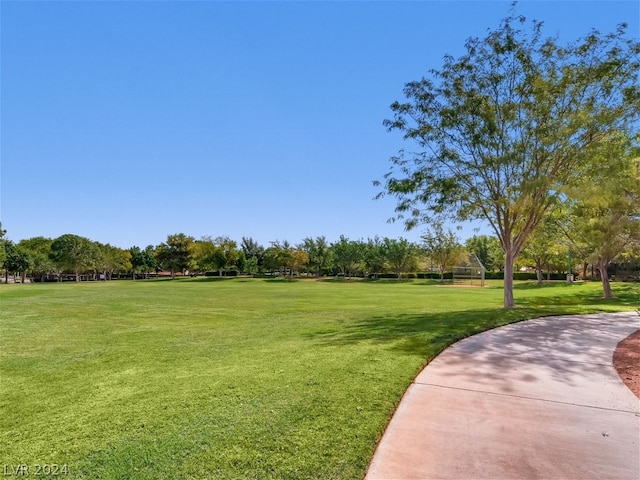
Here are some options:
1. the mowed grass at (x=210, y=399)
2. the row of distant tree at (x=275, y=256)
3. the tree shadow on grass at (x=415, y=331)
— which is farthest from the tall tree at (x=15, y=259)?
the tree shadow on grass at (x=415, y=331)

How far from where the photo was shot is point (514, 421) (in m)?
4.17

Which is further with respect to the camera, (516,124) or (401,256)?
(401,256)

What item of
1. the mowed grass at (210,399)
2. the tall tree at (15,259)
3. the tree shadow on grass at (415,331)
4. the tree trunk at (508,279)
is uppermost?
the tall tree at (15,259)

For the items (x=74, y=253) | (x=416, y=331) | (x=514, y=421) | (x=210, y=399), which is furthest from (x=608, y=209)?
(x=74, y=253)

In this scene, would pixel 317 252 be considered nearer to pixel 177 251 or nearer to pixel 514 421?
pixel 177 251

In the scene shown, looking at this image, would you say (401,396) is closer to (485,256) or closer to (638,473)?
(638,473)

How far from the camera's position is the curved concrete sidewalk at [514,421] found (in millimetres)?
3289

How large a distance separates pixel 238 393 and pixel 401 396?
197 cm

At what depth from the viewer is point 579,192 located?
12281 millimetres

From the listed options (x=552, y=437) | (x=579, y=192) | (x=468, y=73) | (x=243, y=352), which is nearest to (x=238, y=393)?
(x=243, y=352)

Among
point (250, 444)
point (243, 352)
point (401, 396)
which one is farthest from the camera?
point (243, 352)

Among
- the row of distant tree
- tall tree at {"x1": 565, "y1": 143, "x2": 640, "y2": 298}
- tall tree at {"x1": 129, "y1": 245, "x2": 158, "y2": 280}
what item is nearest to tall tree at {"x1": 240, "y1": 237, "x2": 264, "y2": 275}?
the row of distant tree

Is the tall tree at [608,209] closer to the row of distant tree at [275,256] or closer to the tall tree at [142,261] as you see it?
the row of distant tree at [275,256]

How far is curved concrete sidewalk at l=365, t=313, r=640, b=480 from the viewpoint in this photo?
3.29 meters
